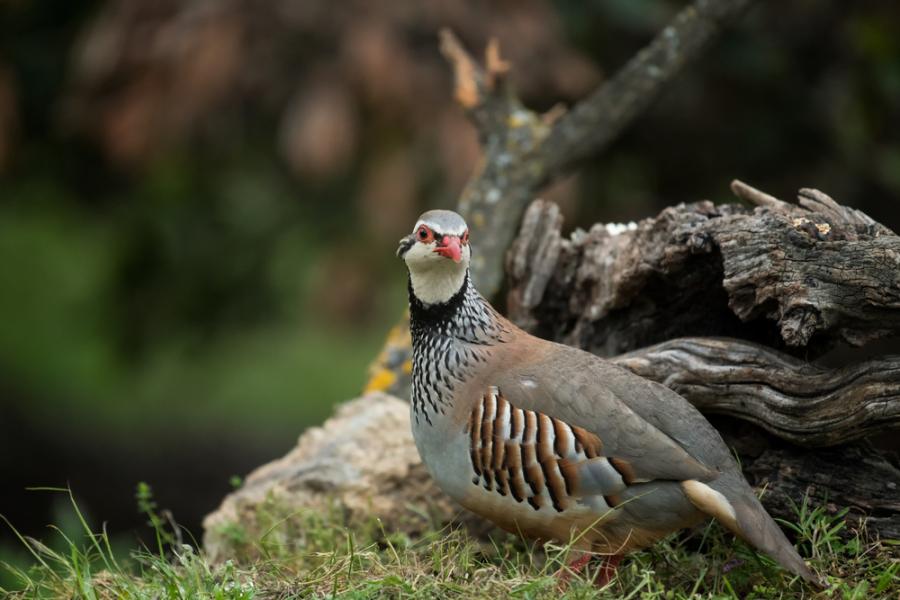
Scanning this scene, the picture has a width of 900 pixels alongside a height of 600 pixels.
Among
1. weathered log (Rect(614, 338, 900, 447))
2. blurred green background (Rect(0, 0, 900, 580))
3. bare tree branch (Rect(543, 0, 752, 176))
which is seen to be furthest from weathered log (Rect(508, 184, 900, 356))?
Answer: blurred green background (Rect(0, 0, 900, 580))

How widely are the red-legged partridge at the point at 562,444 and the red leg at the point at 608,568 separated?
23mm

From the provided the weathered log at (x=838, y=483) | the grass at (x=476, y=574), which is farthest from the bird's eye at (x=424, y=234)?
the weathered log at (x=838, y=483)

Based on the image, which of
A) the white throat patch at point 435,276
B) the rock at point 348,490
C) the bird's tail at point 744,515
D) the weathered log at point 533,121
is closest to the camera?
the bird's tail at point 744,515

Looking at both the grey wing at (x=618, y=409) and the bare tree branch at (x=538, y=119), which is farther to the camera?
the bare tree branch at (x=538, y=119)

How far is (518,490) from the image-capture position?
4062mm

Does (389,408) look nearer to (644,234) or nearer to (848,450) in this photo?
(644,234)

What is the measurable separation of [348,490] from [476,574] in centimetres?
140

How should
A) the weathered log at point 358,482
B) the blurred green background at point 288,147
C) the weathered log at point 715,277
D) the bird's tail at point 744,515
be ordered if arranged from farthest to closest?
the blurred green background at point 288,147 → the weathered log at point 358,482 → the weathered log at point 715,277 → the bird's tail at point 744,515

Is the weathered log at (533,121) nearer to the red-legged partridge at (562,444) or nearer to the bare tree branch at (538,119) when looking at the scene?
the bare tree branch at (538,119)

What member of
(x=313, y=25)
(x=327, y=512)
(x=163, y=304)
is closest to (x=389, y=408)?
(x=327, y=512)

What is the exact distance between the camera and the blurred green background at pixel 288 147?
690 centimetres

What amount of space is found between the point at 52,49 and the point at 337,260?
2.73m

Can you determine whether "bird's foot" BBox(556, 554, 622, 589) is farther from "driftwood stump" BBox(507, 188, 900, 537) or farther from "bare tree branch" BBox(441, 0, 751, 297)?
"bare tree branch" BBox(441, 0, 751, 297)

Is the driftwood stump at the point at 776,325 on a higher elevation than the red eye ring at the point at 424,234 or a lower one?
lower
